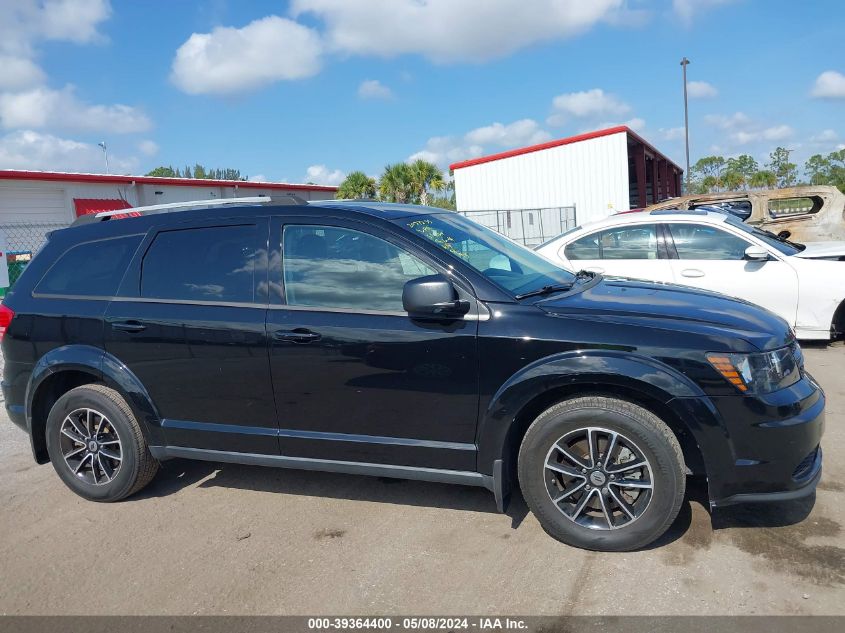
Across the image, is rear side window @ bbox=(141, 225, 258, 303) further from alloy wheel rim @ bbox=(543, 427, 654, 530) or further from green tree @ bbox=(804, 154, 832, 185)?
green tree @ bbox=(804, 154, 832, 185)

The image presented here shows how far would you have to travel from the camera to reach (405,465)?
11.9ft

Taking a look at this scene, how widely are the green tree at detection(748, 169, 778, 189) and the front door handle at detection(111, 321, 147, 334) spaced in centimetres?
6391

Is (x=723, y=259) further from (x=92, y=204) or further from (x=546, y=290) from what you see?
(x=92, y=204)

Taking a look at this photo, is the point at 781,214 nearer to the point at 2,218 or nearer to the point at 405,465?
the point at 405,465

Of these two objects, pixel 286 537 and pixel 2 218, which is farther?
pixel 2 218

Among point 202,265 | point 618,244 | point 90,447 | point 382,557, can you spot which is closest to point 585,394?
point 382,557

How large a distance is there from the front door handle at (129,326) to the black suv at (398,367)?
0.6 inches

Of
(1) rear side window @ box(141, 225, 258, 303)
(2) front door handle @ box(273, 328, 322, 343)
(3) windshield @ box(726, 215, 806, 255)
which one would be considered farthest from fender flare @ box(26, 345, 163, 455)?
(3) windshield @ box(726, 215, 806, 255)

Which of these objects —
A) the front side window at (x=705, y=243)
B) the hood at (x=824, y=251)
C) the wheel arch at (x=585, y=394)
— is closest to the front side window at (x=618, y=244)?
the front side window at (x=705, y=243)

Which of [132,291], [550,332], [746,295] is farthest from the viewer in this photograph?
[746,295]

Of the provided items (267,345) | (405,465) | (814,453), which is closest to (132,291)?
(267,345)

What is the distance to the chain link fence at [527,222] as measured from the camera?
20.1 meters

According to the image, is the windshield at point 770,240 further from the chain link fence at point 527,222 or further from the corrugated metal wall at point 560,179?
the corrugated metal wall at point 560,179

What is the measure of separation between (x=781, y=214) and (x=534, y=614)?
36.8 feet
